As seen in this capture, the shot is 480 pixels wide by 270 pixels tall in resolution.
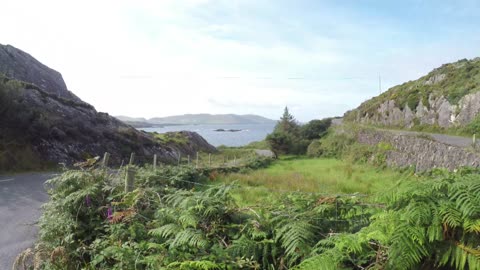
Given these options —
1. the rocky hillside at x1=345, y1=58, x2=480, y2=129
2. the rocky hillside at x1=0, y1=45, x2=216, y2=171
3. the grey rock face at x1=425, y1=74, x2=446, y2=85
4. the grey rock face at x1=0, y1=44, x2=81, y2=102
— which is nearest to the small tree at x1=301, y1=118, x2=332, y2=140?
the rocky hillside at x1=345, y1=58, x2=480, y2=129

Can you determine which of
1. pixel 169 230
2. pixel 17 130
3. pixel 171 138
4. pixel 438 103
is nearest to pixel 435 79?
pixel 438 103

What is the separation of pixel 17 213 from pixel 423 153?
23.8m

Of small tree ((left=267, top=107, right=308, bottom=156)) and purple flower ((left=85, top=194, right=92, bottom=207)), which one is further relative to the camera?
small tree ((left=267, top=107, right=308, bottom=156))

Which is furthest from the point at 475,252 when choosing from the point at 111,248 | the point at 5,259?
the point at 5,259

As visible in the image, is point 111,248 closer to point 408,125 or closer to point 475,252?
point 475,252

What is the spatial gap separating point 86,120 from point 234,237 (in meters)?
35.4

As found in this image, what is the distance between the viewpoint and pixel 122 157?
33562mm

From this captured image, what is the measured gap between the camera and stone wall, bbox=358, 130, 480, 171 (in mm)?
21734


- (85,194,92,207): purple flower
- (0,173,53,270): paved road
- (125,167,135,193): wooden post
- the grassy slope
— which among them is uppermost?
the grassy slope

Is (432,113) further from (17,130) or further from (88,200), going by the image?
(88,200)

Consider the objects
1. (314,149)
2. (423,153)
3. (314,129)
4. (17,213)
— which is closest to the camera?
(17,213)

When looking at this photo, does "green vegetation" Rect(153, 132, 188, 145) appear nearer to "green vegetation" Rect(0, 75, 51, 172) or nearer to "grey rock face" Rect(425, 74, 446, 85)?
"green vegetation" Rect(0, 75, 51, 172)

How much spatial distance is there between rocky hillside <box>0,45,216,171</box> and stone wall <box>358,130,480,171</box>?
63.9 ft

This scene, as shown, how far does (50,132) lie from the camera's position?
29.0 m
